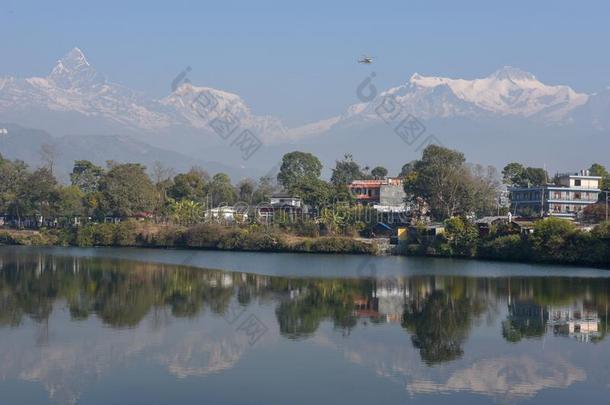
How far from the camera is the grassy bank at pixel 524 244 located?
43.5 m

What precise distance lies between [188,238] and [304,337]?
41.9 m

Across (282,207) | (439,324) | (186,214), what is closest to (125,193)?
(186,214)

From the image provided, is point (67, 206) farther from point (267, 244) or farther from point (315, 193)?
point (267, 244)

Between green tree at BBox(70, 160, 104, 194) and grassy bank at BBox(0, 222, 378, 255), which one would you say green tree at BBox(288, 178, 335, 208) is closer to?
grassy bank at BBox(0, 222, 378, 255)

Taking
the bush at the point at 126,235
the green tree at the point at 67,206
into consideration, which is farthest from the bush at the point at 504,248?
the green tree at the point at 67,206

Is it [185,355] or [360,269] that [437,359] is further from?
[360,269]

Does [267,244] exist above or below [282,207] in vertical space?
below

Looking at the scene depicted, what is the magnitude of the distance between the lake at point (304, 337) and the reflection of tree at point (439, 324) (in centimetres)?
6

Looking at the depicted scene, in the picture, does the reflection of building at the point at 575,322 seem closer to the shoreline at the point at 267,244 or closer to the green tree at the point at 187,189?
the shoreline at the point at 267,244

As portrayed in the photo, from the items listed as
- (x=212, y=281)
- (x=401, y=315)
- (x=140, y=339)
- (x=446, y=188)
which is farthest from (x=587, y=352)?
(x=446, y=188)

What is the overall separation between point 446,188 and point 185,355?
4612 cm

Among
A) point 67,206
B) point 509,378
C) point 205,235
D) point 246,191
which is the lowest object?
point 509,378

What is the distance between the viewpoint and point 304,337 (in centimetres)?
2264

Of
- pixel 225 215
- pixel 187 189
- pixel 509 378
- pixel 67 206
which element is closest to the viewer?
pixel 509 378
